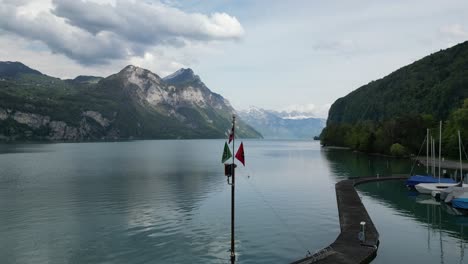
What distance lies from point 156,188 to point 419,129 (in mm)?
138663

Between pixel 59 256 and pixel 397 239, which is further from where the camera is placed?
pixel 397 239

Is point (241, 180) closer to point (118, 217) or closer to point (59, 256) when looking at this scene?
point (118, 217)

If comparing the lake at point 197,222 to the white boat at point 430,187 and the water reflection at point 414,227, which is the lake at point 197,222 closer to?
the water reflection at point 414,227

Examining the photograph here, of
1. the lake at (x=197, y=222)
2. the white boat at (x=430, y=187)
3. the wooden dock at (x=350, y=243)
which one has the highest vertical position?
the white boat at (x=430, y=187)

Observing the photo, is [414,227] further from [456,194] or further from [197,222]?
[197,222]

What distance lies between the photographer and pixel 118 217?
183ft

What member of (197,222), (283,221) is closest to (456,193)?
(283,221)

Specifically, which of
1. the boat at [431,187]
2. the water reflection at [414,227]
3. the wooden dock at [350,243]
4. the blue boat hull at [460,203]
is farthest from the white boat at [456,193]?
the wooden dock at [350,243]

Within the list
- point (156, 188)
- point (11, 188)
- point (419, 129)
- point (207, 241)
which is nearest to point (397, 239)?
point (207, 241)

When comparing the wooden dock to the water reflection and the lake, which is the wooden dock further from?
the lake

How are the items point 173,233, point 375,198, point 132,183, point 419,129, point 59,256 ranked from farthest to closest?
point 419,129
point 132,183
point 375,198
point 173,233
point 59,256

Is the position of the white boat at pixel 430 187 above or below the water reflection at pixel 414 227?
above

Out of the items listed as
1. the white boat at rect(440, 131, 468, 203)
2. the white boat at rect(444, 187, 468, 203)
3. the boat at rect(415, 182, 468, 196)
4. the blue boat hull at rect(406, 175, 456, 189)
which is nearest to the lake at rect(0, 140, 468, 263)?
the white boat at rect(444, 187, 468, 203)

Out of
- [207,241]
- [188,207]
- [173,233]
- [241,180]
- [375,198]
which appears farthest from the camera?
[241,180]
